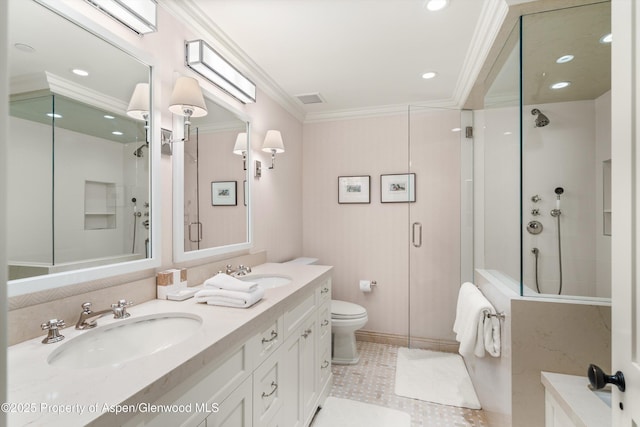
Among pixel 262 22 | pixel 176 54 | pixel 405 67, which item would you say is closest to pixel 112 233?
pixel 176 54

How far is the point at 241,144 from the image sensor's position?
2.15 meters

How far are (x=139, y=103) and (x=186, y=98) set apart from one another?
206mm

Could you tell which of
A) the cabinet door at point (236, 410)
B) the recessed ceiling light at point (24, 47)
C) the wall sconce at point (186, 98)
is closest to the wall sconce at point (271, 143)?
the wall sconce at point (186, 98)

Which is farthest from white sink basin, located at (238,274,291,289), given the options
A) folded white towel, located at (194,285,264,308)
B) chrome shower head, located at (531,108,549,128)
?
chrome shower head, located at (531,108,549,128)

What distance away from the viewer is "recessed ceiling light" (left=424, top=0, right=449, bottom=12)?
1541 mm

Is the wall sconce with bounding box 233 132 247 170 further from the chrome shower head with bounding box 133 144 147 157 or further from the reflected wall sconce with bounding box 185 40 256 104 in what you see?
the chrome shower head with bounding box 133 144 147 157

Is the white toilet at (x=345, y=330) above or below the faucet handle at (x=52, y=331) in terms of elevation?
below

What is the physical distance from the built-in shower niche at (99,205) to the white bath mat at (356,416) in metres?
1.67

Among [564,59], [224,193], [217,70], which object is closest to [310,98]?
[217,70]

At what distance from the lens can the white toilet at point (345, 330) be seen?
2533 mm

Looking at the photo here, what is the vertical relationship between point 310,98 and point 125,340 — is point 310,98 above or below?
above

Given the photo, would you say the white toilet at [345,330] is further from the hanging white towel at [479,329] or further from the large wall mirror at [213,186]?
the large wall mirror at [213,186]

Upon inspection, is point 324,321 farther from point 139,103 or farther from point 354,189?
point 139,103

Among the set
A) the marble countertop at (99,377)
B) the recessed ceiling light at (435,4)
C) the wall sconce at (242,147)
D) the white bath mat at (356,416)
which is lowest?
the white bath mat at (356,416)
